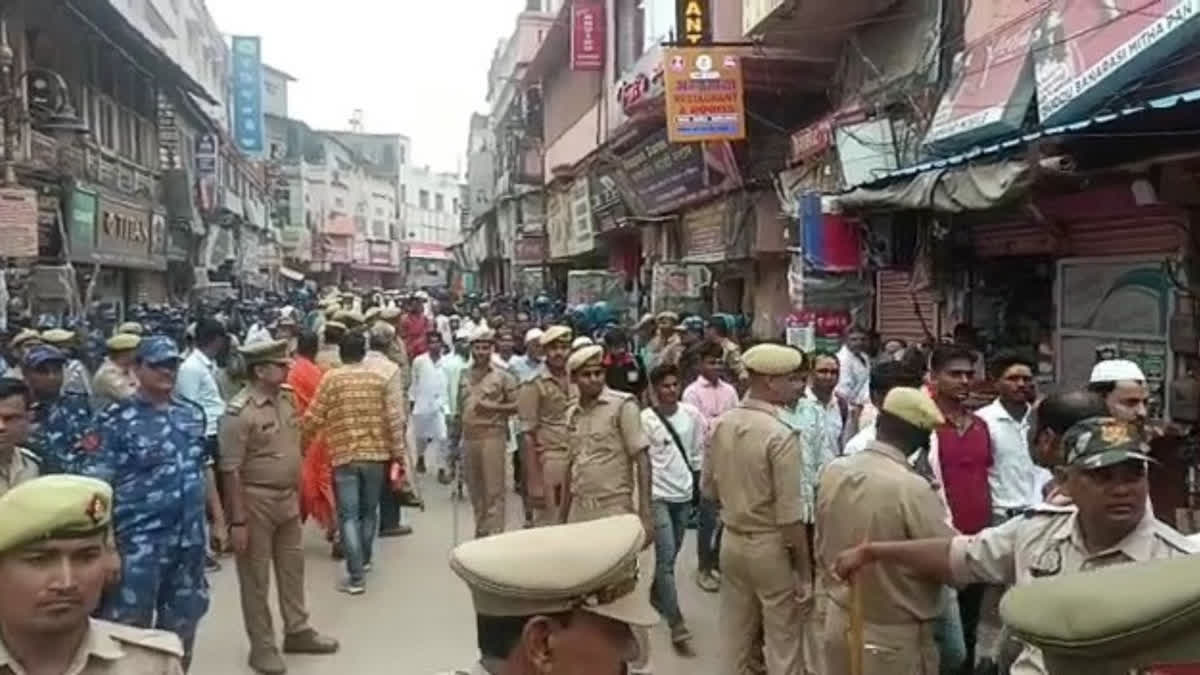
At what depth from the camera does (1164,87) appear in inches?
293

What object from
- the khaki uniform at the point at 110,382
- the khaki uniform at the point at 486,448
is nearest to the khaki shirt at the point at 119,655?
the khaki uniform at the point at 110,382

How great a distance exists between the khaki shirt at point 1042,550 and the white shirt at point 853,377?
5.55m

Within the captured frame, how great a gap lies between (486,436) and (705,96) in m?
5.89

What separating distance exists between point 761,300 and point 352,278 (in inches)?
2603

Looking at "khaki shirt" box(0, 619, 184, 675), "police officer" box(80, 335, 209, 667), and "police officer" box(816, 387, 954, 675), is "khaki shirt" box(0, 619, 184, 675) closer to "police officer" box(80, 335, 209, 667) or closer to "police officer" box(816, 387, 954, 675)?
"police officer" box(80, 335, 209, 667)

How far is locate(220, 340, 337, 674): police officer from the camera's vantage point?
6.65 m

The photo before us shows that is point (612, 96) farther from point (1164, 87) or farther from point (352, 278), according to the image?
point (352, 278)

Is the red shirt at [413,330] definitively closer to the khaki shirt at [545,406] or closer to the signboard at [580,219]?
the khaki shirt at [545,406]

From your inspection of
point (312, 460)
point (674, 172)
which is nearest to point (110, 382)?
point (312, 460)

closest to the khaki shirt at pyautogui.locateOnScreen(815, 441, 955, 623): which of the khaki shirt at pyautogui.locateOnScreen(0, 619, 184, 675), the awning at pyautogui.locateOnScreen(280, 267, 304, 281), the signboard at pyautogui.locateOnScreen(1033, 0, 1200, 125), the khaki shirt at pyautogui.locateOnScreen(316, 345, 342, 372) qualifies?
the khaki shirt at pyautogui.locateOnScreen(0, 619, 184, 675)

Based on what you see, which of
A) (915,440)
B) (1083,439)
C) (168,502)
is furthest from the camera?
(168,502)

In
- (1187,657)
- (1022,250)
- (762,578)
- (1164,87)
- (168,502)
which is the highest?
(1164,87)

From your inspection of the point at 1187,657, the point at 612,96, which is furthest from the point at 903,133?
the point at 612,96

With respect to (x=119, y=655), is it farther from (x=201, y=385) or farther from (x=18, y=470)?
(x=201, y=385)
